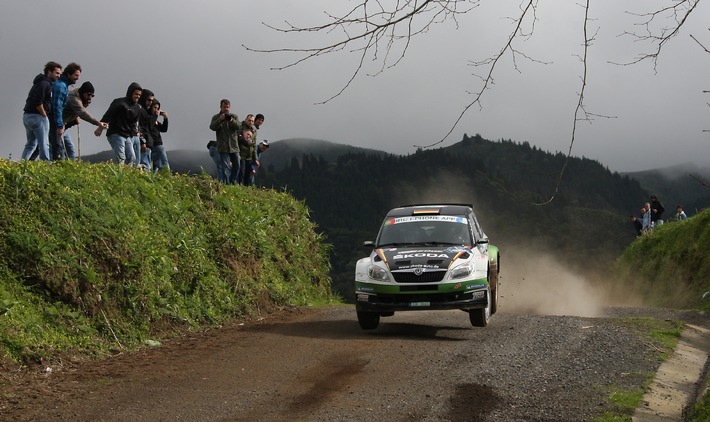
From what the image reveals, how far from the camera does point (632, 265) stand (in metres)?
34.8

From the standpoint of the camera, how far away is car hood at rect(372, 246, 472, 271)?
1436cm

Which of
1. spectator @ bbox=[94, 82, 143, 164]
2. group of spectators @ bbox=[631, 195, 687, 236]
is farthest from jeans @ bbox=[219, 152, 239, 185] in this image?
group of spectators @ bbox=[631, 195, 687, 236]

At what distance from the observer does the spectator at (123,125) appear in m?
17.4

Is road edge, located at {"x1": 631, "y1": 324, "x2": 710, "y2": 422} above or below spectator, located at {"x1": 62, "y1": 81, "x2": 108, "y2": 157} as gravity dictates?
below

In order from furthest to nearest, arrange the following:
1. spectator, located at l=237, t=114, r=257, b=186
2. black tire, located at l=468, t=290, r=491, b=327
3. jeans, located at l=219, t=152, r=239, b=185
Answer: spectator, located at l=237, t=114, r=257, b=186 < jeans, located at l=219, t=152, r=239, b=185 < black tire, located at l=468, t=290, r=491, b=327

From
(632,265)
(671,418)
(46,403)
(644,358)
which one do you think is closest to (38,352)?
(46,403)

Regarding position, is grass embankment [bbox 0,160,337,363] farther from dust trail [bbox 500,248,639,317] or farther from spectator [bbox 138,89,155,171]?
dust trail [bbox 500,248,639,317]

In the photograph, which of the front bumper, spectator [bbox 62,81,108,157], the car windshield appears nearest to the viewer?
the front bumper

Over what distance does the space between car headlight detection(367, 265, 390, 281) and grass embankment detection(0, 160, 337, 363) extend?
3.14m

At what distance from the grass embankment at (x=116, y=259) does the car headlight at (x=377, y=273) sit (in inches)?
124

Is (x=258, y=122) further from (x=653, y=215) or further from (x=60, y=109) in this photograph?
(x=653, y=215)

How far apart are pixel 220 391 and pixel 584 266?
162 meters

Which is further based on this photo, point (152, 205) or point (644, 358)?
point (152, 205)

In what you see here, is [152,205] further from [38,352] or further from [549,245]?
[549,245]
